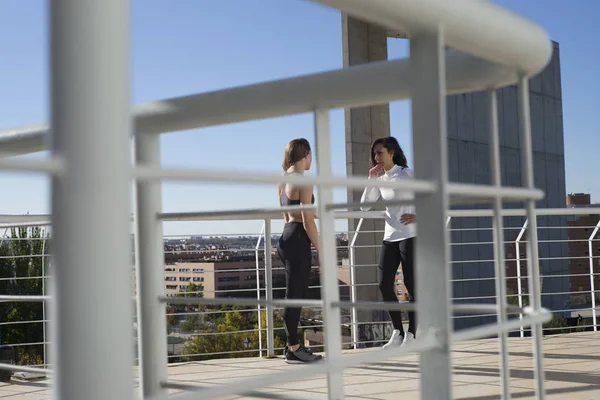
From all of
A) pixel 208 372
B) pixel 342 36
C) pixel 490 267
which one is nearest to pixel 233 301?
pixel 208 372

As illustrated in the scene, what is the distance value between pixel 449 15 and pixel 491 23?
0.09 meters

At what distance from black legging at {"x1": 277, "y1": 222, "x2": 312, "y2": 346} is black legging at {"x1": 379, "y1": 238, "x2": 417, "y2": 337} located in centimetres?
41

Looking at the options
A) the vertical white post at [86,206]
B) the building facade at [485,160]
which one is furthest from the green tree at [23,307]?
the vertical white post at [86,206]

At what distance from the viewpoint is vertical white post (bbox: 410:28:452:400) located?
2.78 feet

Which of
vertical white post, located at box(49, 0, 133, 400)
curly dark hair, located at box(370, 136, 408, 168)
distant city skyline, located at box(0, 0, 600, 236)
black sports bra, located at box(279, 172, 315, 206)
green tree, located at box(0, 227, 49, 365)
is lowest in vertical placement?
green tree, located at box(0, 227, 49, 365)

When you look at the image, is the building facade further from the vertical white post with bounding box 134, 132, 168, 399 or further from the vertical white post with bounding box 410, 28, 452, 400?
the vertical white post with bounding box 410, 28, 452, 400

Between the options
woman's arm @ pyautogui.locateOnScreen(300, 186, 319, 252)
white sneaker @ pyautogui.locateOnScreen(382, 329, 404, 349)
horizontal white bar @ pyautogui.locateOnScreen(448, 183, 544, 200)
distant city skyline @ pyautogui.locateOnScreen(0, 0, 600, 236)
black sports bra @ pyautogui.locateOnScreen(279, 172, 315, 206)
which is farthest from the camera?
distant city skyline @ pyautogui.locateOnScreen(0, 0, 600, 236)

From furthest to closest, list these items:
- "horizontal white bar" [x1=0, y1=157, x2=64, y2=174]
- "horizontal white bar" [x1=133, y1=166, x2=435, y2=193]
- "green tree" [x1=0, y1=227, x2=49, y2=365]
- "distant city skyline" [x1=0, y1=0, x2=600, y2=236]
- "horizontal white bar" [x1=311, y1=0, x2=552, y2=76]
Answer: "green tree" [x1=0, y1=227, x2=49, y2=365] → "distant city skyline" [x1=0, y1=0, x2=600, y2=236] → "horizontal white bar" [x1=311, y1=0, x2=552, y2=76] → "horizontal white bar" [x1=133, y1=166, x2=435, y2=193] → "horizontal white bar" [x1=0, y1=157, x2=64, y2=174]

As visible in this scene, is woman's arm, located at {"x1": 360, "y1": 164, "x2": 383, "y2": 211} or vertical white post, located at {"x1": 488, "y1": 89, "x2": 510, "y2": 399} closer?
vertical white post, located at {"x1": 488, "y1": 89, "x2": 510, "y2": 399}

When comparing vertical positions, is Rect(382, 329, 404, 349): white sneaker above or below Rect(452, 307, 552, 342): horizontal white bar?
below

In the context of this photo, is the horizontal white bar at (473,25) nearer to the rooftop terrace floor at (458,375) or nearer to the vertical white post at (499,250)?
the vertical white post at (499,250)

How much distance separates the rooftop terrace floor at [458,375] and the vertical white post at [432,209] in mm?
1632

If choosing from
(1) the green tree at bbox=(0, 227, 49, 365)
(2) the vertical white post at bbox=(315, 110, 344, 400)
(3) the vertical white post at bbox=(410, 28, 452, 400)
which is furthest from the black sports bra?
(1) the green tree at bbox=(0, 227, 49, 365)

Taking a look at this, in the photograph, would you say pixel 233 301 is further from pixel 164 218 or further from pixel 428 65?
pixel 428 65
